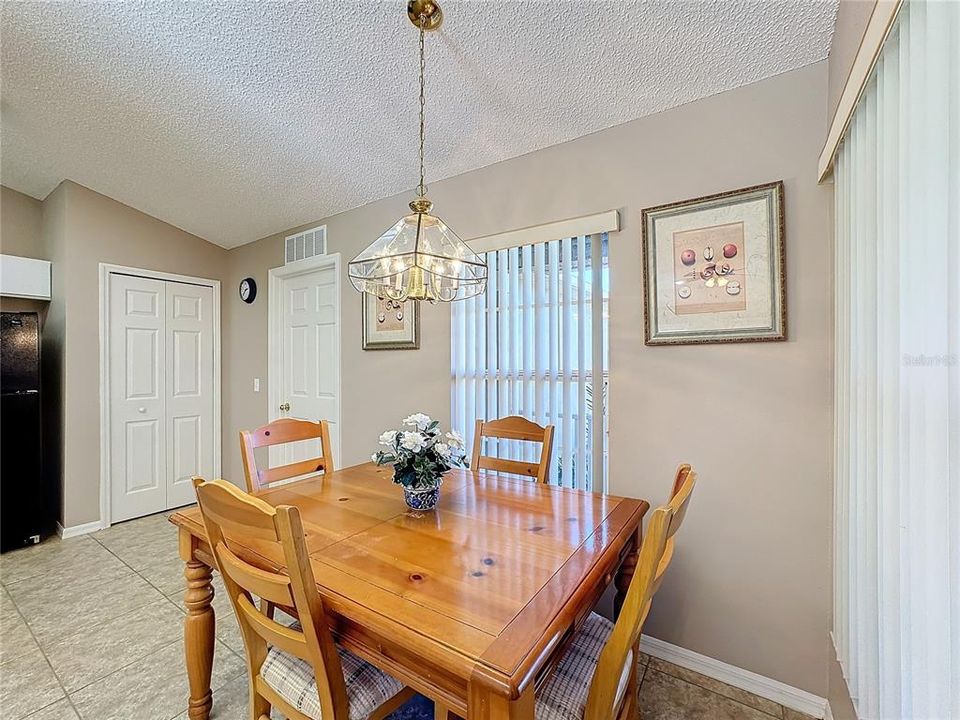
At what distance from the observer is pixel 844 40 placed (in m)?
1.30

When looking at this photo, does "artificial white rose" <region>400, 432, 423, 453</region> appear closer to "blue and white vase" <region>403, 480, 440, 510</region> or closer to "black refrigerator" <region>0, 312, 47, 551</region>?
"blue and white vase" <region>403, 480, 440, 510</region>

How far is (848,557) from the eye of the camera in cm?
128

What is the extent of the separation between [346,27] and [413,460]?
175cm

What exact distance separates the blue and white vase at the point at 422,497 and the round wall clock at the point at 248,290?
10.4 ft

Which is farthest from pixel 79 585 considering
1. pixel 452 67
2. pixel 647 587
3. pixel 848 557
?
pixel 848 557

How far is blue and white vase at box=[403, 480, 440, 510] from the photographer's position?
1458 mm

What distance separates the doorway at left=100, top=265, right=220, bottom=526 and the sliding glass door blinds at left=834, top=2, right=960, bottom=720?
4564mm

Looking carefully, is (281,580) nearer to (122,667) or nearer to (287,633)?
(287,633)

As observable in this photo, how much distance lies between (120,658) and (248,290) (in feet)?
9.44

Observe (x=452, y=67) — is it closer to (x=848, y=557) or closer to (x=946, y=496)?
(x=946, y=496)

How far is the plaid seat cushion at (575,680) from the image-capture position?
102 centimetres

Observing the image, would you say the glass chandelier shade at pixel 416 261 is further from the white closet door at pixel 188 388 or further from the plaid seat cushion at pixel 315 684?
the white closet door at pixel 188 388

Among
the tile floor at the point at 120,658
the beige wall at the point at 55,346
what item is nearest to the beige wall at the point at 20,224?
the beige wall at the point at 55,346

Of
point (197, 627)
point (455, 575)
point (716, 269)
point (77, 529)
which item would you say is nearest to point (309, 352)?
point (77, 529)
